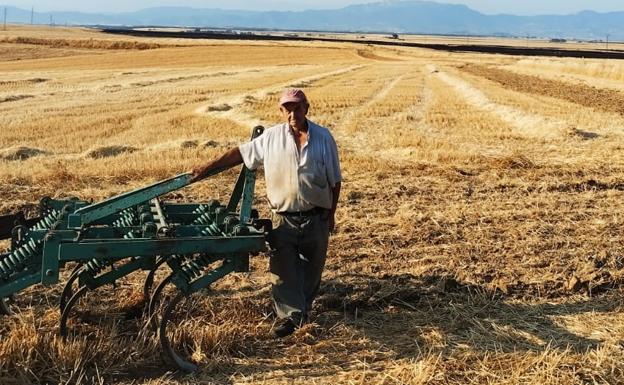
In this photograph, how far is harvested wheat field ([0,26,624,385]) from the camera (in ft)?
14.4

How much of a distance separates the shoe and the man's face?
1405 mm

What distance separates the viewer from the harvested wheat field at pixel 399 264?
4391 mm

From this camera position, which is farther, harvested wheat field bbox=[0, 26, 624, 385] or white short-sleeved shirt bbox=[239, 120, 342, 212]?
white short-sleeved shirt bbox=[239, 120, 342, 212]

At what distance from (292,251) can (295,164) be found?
67cm

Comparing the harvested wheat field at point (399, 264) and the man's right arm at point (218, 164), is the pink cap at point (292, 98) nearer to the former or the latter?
the man's right arm at point (218, 164)

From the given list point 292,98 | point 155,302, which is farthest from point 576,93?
point 155,302

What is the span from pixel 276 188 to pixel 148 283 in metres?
1.36

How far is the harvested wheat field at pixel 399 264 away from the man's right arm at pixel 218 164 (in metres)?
1.09

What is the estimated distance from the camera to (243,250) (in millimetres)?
4406

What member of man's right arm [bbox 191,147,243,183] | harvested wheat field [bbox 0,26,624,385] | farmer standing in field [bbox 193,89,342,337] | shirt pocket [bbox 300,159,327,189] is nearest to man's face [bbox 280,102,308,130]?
farmer standing in field [bbox 193,89,342,337]

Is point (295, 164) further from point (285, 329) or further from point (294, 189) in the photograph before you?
point (285, 329)

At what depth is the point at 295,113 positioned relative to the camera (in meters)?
4.68

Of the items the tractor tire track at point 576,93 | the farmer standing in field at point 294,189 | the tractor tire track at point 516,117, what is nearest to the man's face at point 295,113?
the farmer standing in field at point 294,189

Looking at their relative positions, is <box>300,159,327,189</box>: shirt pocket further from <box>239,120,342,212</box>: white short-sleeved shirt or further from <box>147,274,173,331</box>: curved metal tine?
<box>147,274,173,331</box>: curved metal tine
